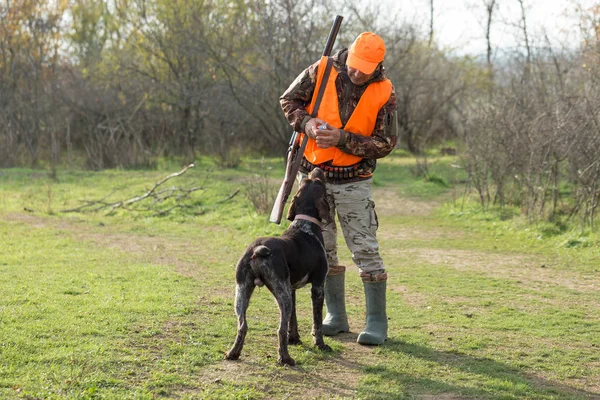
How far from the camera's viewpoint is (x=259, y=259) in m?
5.26

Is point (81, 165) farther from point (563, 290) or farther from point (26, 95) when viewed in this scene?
point (563, 290)

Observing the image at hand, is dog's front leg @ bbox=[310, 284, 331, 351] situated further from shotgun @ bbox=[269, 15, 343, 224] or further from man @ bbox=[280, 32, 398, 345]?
shotgun @ bbox=[269, 15, 343, 224]

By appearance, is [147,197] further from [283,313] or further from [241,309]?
[283,313]

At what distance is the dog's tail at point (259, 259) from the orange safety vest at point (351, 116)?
43.1 inches

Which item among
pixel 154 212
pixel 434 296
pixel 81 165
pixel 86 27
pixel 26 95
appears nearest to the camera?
pixel 434 296

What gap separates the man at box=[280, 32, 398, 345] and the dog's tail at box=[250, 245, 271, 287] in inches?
37.1

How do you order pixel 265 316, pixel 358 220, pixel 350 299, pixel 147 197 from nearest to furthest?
1. pixel 358 220
2. pixel 265 316
3. pixel 350 299
4. pixel 147 197

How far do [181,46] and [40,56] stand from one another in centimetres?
601

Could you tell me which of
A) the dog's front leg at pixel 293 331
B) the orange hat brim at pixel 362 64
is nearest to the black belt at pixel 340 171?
the orange hat brim at pixel 362 64

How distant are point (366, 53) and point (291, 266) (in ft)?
5.46

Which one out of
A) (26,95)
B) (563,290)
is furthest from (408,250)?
(26,95)

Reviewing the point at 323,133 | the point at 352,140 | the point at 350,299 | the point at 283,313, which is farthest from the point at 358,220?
the point at 350,299

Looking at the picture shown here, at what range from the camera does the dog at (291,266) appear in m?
5.29

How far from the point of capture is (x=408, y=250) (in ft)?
37.2
